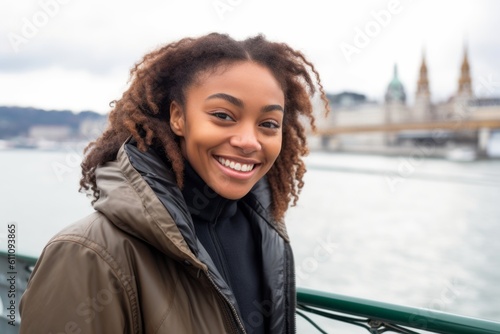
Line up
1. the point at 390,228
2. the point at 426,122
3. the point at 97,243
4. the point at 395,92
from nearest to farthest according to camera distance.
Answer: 1. the point at 97,243
2. the point at 390,228
3. the point at 426,122
4. the point at 395,92

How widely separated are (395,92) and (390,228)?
995 inches

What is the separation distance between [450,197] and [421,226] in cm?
665

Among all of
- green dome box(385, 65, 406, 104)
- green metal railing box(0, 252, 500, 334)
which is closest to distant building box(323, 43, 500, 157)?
green dome box(385, 65, 406, 104)

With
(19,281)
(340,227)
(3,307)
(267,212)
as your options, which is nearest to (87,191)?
(267,212)

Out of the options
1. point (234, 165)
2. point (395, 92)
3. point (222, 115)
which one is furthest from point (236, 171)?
point (395, 92)

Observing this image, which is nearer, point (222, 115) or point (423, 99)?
point (222, 115)

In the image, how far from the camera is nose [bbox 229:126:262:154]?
95cm

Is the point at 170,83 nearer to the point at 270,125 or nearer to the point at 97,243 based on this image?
the point at 270,125

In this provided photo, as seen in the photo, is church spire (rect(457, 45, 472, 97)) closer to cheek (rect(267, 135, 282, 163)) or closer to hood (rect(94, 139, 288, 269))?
cheek (rect(267, 135, 282, 163))

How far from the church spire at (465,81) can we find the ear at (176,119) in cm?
3517

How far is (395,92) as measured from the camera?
41438 mm

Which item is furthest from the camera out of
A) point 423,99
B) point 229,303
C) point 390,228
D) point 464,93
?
point 423,99

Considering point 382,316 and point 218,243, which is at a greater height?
point 218,243

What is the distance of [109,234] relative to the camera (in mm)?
813
